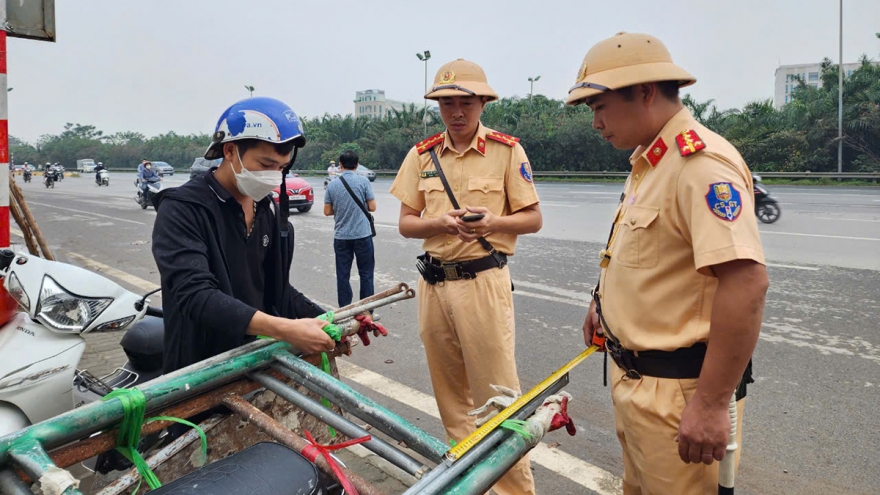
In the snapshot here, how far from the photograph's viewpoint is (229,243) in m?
2.04

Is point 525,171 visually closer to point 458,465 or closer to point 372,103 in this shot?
point 458,465

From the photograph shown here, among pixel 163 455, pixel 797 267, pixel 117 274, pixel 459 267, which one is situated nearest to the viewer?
pixel 163 455

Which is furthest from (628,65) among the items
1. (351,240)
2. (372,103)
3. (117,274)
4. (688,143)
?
(372,103)

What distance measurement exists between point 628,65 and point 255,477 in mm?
1420

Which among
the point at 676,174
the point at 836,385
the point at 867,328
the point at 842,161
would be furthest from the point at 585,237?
the point at 842,161

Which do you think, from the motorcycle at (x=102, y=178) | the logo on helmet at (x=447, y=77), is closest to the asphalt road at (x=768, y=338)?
the logo on helmet at (x=447, y=77)

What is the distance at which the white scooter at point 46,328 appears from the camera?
2068 millimetres

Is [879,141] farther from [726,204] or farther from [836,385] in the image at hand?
[726,204]

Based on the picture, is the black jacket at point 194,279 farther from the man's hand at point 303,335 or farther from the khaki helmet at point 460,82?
the khaki helmet at point 460,82

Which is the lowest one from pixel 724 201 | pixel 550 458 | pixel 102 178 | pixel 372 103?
pixel 550 458

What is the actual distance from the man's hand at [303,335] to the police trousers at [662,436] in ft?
3.12

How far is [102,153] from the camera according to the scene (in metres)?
65.4

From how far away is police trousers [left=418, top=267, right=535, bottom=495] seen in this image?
2.56 m

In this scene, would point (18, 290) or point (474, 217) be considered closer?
point (18, 290)
